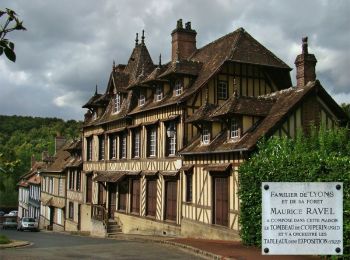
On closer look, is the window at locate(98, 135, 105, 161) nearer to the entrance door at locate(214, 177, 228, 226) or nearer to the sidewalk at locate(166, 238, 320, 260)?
the entrance door at locate(214, 177, 228, 226)

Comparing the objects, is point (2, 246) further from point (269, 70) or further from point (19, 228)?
point (19, 228)

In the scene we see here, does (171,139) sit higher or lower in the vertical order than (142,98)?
lower

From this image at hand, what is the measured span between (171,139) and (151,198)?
3734mm

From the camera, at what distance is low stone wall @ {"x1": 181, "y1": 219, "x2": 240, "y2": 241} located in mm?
19000

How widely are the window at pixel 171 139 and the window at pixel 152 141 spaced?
1.45 metres

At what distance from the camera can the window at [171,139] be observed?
2392cm

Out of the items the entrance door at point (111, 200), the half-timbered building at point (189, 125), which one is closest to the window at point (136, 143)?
the half-timbered building at point (189, 125)

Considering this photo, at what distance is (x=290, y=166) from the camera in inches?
567

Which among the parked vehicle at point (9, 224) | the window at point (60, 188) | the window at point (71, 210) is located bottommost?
the parked vehicle at point (9, 224)

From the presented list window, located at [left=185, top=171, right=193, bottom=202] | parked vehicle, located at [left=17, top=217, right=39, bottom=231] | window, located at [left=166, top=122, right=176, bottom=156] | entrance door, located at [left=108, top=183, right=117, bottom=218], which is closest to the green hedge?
window, located at [left=185, top=171, right=193, bottom=202]

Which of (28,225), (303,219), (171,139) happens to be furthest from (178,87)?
(28,225)

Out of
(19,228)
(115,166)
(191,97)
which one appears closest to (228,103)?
(191,97)

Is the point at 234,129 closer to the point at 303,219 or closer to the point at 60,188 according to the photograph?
the point at 303,219

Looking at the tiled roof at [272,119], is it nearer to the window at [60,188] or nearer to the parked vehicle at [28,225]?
the window at [60,188]
